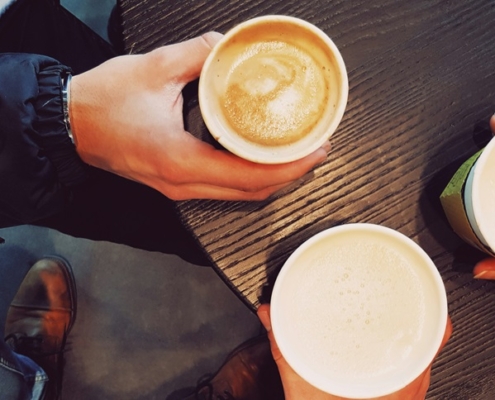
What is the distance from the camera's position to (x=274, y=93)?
735 mm

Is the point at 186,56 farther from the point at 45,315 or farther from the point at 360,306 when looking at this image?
the point at 45,315

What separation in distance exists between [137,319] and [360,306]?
1163mm

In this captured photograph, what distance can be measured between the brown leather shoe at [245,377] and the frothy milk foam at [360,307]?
2.57 ft

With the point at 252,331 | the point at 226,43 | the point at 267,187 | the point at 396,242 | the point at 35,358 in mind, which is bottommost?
the point at 252,331

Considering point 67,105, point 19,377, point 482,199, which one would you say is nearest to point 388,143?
point 482,199

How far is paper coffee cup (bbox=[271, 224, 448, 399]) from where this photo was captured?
726mm

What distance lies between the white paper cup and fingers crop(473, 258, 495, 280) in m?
0.08

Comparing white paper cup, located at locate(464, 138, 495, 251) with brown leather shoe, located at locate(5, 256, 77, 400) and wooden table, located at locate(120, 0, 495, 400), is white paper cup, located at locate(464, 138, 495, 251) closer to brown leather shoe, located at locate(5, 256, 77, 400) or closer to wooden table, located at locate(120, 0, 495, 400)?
wooden table, located at locate(120, 0, 495, 400)

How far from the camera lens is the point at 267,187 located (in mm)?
783

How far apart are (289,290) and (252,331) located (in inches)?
39.6

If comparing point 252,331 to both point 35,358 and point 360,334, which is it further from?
point 360,334

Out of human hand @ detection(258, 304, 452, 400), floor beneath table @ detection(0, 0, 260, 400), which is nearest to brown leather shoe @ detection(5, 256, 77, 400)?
floor beneath table @ detection(0, 0, 260, 400)

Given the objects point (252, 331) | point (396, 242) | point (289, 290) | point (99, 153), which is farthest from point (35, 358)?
point (396, 242)

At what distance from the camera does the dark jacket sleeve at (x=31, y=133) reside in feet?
2.80
